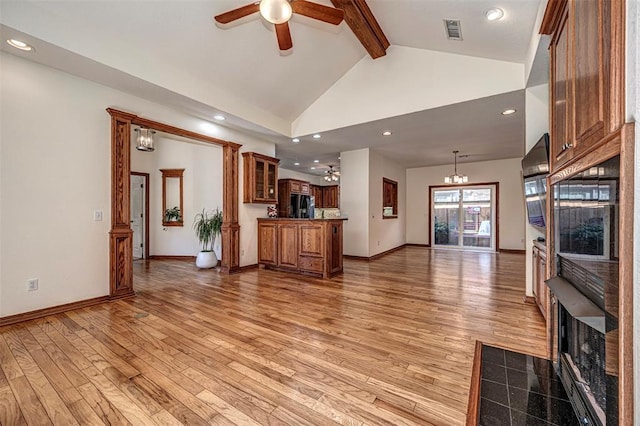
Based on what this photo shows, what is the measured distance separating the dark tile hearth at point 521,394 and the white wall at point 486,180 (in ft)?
22.0

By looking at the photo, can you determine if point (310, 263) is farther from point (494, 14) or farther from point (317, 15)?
point (494, 14)

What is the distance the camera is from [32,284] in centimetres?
291

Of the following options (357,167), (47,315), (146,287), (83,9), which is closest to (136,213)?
(146,287)

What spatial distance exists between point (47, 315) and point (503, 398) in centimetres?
429

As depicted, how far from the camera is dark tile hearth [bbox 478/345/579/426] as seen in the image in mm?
1442

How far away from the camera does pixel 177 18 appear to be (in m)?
2.92

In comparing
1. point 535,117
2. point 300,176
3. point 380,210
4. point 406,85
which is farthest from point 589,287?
point 300,176

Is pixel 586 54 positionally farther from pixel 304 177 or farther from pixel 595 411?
pixel 304 177

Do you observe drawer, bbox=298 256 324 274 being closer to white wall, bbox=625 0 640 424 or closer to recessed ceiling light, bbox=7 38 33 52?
white wall, bbox=625 0 640 424

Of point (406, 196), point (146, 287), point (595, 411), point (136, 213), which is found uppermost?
point (406, 196)

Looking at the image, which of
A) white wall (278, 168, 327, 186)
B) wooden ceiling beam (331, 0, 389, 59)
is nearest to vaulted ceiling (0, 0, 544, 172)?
wooden ceiling beam (331, 0, 389, 59)

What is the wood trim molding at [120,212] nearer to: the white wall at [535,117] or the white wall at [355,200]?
the white wall at [355,200]

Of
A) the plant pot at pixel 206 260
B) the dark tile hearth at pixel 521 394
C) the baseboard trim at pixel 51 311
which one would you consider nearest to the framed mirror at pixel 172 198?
the plant pot at pixel 206 260

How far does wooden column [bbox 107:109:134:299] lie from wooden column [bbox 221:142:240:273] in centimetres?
161
